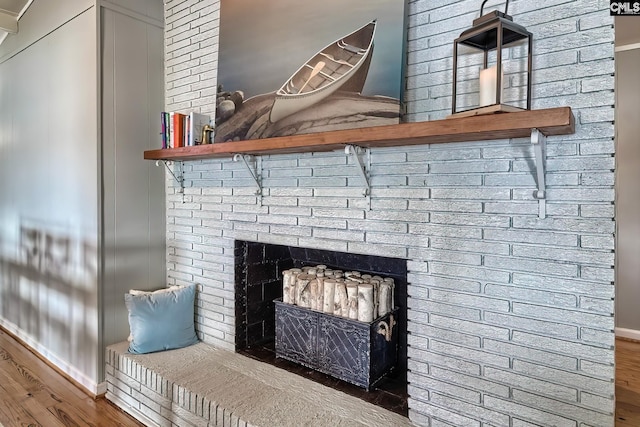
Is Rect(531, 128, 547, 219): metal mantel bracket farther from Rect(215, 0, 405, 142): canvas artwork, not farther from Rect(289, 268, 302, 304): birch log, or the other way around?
Rect(289, 268, 302, 304): birch log

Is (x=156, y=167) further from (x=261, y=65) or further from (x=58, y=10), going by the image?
(x=58, y=10)

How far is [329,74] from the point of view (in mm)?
1936

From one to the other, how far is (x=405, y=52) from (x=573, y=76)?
2.12ft

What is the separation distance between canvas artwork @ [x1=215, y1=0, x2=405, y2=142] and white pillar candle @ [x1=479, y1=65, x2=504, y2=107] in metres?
0.38

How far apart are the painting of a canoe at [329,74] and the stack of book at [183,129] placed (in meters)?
0.61

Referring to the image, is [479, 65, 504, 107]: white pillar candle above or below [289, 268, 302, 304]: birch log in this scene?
above

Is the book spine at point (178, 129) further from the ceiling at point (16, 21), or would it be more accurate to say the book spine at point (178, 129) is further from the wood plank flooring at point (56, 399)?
the ceiling at point (16, 21)

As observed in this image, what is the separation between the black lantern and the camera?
1323 mm

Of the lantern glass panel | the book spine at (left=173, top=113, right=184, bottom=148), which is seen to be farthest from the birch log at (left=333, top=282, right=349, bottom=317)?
the book spine at (left=173, top=113, right=184, bottom=148)

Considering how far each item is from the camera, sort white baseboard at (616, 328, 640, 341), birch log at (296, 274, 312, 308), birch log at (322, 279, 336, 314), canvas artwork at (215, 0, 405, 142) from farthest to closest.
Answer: white baseboard at (616, 328, 640, 341) → birch log at (296, 274, 312, 308) → birch log at (322, 279, 336, 314) → canvas artwork at (215, 0, 405, 142)

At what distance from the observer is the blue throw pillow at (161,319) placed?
2.50m

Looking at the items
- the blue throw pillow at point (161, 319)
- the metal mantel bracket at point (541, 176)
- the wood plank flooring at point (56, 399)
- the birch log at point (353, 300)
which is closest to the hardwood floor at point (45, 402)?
the wood plank flooring at point (56, 399)

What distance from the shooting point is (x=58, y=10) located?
2.93 m

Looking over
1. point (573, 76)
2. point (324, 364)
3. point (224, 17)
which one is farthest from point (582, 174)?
point (224, 17)
